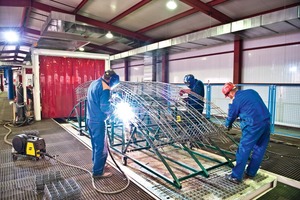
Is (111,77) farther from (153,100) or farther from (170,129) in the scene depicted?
(170,129)

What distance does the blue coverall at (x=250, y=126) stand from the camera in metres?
2.58

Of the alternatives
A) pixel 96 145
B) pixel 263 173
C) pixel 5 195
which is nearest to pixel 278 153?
pixel 263 173

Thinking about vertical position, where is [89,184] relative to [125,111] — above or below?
below

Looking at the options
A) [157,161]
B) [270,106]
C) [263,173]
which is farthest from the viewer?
[270,106]

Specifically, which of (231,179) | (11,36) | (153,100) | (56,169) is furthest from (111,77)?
(11,36)

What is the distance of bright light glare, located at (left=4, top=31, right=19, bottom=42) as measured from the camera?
9410 millimetres

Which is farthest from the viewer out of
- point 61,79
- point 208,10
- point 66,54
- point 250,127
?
point 61,79

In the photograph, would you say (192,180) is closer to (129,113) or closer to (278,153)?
(129,113)

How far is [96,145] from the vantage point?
284 cm

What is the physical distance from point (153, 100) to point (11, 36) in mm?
9916

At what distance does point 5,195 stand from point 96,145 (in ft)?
3.90

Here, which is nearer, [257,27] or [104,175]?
[104,175]

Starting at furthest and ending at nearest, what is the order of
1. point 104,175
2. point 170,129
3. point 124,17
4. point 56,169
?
point 124,17 → point 56,169 → point 104,175 → point 170,129

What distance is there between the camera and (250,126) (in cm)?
260
